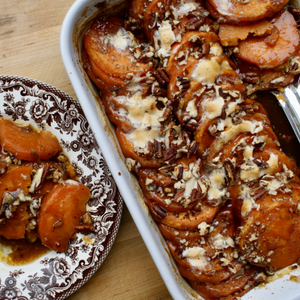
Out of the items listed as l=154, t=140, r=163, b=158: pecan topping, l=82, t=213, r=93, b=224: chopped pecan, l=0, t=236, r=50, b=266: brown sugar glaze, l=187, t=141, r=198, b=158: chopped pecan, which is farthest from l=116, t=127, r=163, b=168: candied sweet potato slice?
l=0, t=236, r=50, b=266: brown sugar glaze

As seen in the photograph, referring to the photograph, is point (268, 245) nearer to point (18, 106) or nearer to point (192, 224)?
point (192, 224)

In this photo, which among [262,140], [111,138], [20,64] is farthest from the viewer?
[20,64]

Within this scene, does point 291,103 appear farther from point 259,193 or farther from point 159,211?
point 159,211

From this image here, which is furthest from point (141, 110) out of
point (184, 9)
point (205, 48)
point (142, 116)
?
point (184, 9)

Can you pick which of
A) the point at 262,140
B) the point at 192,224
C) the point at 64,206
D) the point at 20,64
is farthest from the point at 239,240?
the point at 20,64

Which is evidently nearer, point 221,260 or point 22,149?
point 221,260

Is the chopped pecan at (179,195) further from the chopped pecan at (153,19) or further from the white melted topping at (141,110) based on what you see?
the chopped pecan at (153,19)

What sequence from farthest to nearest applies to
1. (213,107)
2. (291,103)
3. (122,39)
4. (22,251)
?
(22,251), (291,103), (122,39), (213,107)
